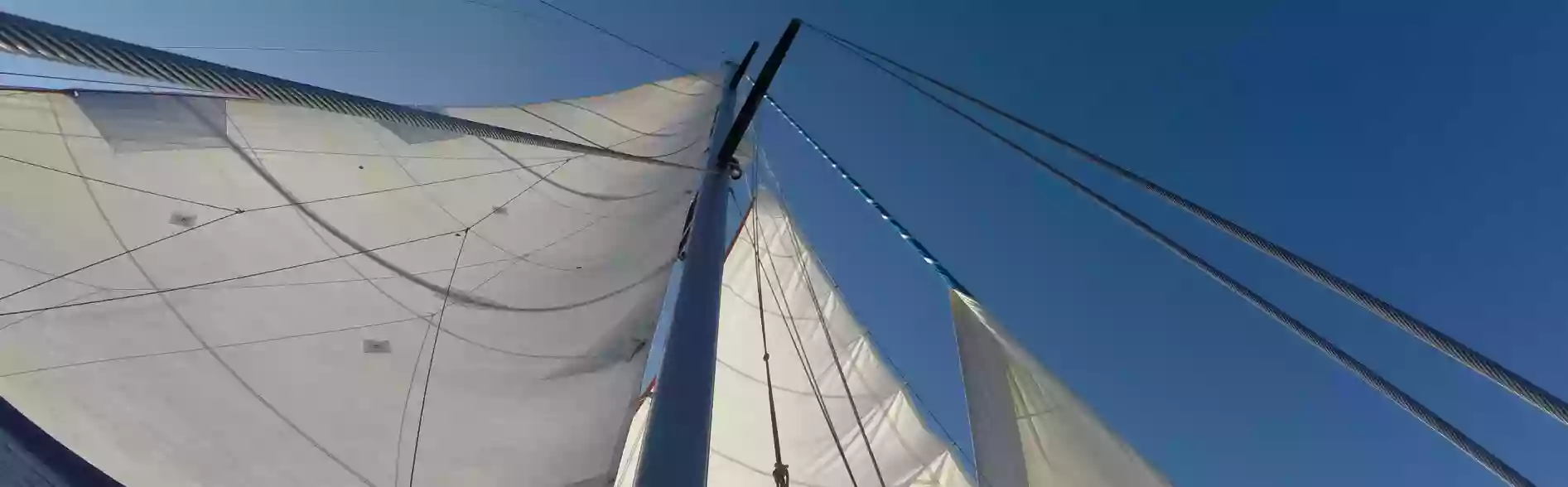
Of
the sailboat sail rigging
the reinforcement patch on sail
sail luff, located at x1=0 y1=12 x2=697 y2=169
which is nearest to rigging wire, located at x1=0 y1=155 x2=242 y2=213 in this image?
the sailboat sail rigging

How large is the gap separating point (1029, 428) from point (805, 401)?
4781 millimetres

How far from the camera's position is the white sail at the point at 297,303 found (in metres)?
2.75

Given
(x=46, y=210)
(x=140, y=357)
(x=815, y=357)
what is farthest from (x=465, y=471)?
(x=815, y=357)

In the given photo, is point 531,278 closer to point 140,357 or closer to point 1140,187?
point 140,357

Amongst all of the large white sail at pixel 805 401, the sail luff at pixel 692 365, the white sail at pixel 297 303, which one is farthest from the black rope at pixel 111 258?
the large white sail at pixel 805 401

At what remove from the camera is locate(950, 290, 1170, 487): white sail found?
4418 mm

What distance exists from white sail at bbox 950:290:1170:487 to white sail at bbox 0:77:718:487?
228 cm

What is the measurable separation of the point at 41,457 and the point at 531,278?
111 inches

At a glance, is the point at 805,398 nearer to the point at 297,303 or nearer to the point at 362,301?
the point at 362,301

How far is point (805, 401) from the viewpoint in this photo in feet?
31.3

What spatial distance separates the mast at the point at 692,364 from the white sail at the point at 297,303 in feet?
4.10

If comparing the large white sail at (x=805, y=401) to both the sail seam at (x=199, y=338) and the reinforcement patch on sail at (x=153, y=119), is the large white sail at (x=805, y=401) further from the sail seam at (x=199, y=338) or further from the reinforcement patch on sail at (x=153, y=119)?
the sail seam at (x=199, y=338)

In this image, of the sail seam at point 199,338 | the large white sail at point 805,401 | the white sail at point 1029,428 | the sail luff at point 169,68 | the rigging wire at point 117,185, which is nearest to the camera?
the sail luff at point 169,68

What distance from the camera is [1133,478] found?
4332mm
